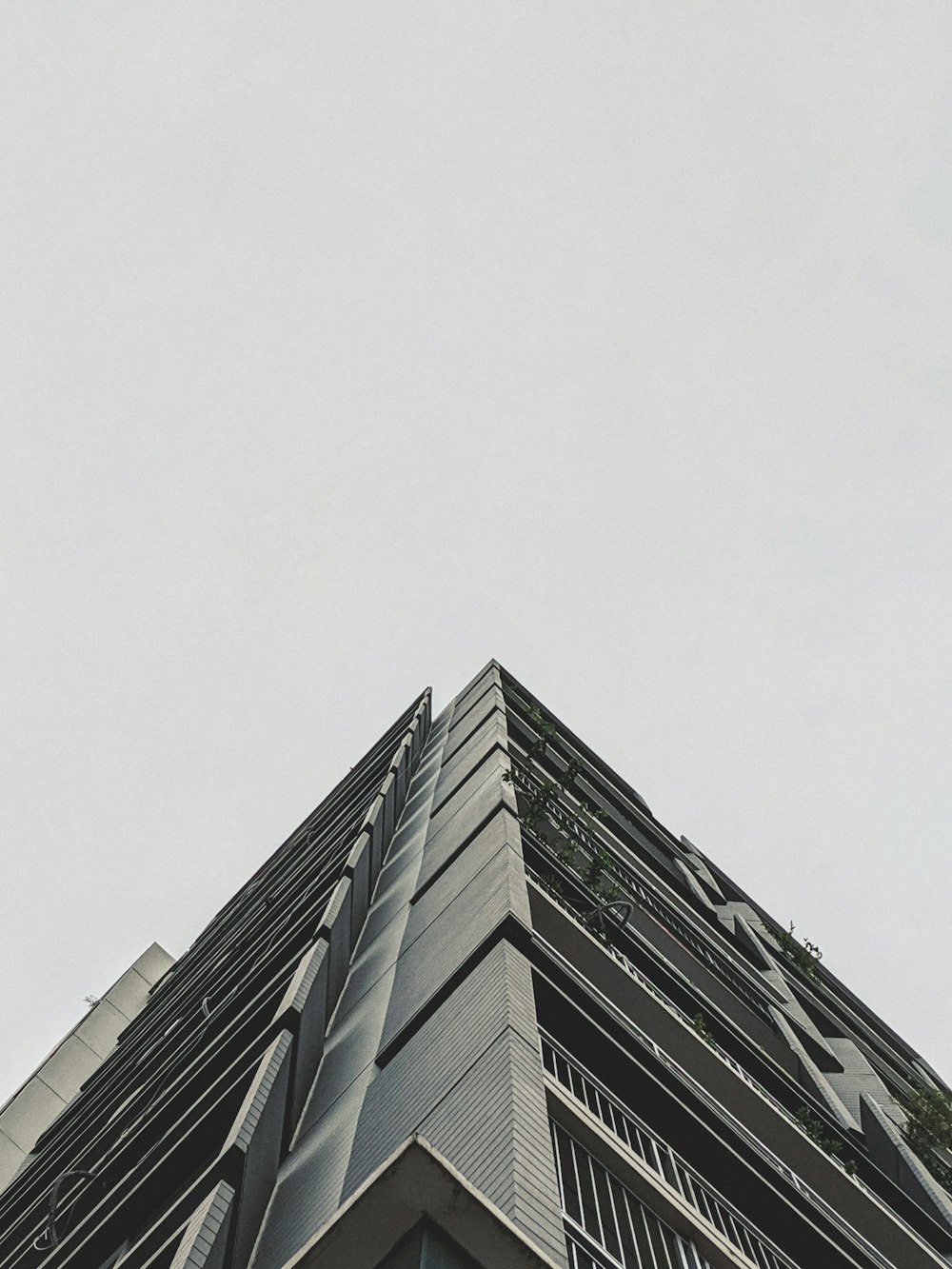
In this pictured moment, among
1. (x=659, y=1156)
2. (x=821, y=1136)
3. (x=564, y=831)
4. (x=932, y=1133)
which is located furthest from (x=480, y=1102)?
(x=932, y=1133)

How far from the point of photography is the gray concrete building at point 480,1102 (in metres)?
6.69

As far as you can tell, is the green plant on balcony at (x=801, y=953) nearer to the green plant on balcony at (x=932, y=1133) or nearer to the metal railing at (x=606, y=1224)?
the green plant on balcony at (x=932, y=1133)

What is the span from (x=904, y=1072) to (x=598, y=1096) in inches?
808

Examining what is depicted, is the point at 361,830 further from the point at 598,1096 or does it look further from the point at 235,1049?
the point at 598,1096

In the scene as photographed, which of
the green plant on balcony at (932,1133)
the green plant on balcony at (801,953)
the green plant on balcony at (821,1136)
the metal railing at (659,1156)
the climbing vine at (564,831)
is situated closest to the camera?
the metal railing at (659,1156)

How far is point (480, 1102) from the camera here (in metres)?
7.11

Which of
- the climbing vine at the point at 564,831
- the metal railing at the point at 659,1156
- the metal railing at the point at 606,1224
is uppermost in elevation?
the climbing vine at the point at 564,831

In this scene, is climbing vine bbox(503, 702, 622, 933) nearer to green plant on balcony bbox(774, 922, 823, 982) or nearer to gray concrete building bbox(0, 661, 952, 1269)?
gray concrete building bbox(0, 661, 952, 1269)

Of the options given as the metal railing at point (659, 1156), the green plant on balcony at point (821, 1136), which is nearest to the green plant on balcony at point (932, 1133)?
the green plant on balcony at point (821, 1136)

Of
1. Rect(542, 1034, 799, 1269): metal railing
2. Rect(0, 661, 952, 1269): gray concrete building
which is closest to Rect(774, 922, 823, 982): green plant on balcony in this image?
Rect(0, 661, 952, 1269): gray concrete building

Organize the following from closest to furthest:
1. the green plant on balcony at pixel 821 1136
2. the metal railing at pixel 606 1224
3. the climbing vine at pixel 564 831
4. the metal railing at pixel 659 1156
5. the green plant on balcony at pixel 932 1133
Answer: the metal railing at pixel 606 1224 → the metal railing at pixel 659 1156 → the green plant on balcony at pixel 821 1136 → the climbing vine at pixel 564 831 → the green plant on balcony at pixel 932 1133

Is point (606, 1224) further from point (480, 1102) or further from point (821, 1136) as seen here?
point (821, 1136)

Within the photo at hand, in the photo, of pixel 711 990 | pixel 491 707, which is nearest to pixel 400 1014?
pixel 711 990

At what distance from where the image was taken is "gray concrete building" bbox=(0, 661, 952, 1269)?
263 inches
